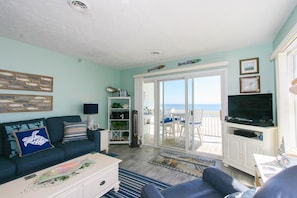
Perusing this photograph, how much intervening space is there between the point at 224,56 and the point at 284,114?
150 cm

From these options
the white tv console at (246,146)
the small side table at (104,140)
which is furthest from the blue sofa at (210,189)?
the small side table at (104,140)

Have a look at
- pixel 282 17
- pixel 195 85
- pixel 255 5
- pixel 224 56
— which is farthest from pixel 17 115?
pixel 282 17

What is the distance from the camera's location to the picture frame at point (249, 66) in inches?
102

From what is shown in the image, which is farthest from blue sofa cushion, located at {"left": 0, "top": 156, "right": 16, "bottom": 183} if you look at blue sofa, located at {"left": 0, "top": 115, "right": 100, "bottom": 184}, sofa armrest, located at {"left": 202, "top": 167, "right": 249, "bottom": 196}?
sofa armrest, located at {"left": 202, "top": 167, "right": 249, "bottom": 196}

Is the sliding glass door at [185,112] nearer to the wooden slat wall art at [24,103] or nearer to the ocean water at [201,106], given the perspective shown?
the ocean water at [201,106]

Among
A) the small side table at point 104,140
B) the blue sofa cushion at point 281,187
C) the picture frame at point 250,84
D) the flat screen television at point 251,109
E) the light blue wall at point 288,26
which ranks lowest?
the small side table at point 104,140

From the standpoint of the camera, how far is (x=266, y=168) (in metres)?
1.41

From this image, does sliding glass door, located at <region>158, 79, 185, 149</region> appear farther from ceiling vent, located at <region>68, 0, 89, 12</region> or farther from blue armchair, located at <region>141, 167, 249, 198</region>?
ceiling vent, located at <region>68, 0, 89, 12</region>

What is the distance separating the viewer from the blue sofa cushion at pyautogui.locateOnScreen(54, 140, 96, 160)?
2.34 m

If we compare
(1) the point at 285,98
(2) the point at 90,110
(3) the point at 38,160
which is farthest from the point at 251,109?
(3) the point at 38,160

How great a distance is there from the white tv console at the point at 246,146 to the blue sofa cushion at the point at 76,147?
2.62 m

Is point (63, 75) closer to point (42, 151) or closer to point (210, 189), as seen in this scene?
point (42, 151)

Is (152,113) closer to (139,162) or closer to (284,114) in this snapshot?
(139,162)

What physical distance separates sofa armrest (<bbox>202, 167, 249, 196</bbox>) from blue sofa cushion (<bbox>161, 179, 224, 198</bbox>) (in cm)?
5
